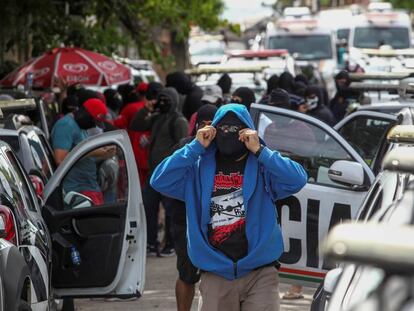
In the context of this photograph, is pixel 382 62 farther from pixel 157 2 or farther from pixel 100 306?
pixel 100 306

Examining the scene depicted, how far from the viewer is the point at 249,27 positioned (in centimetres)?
6844

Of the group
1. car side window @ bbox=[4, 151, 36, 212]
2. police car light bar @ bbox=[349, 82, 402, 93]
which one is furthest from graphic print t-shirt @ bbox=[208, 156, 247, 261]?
police car light bar @ bbox=[349, 82, 402, 93]

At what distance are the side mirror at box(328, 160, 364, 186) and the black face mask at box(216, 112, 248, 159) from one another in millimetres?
2099

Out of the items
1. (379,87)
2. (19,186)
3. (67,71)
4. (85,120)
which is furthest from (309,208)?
(67,71)

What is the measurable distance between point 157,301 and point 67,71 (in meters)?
6.71

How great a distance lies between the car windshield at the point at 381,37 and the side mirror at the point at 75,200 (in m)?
22.8

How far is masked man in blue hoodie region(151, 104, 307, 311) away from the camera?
612 centimetres

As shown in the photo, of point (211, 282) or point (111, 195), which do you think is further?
point (111, 195)

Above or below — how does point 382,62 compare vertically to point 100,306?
below

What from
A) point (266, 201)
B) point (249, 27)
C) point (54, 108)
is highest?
point (266, 201)

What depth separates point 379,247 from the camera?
2.49 m

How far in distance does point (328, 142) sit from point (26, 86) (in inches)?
283

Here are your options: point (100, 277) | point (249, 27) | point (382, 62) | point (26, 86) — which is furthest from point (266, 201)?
point (249, 27)

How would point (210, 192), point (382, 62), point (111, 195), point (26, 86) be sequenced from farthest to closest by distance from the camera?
point (382, 62) < point (26, 86) < point (111, 195) < point (210, 192)
